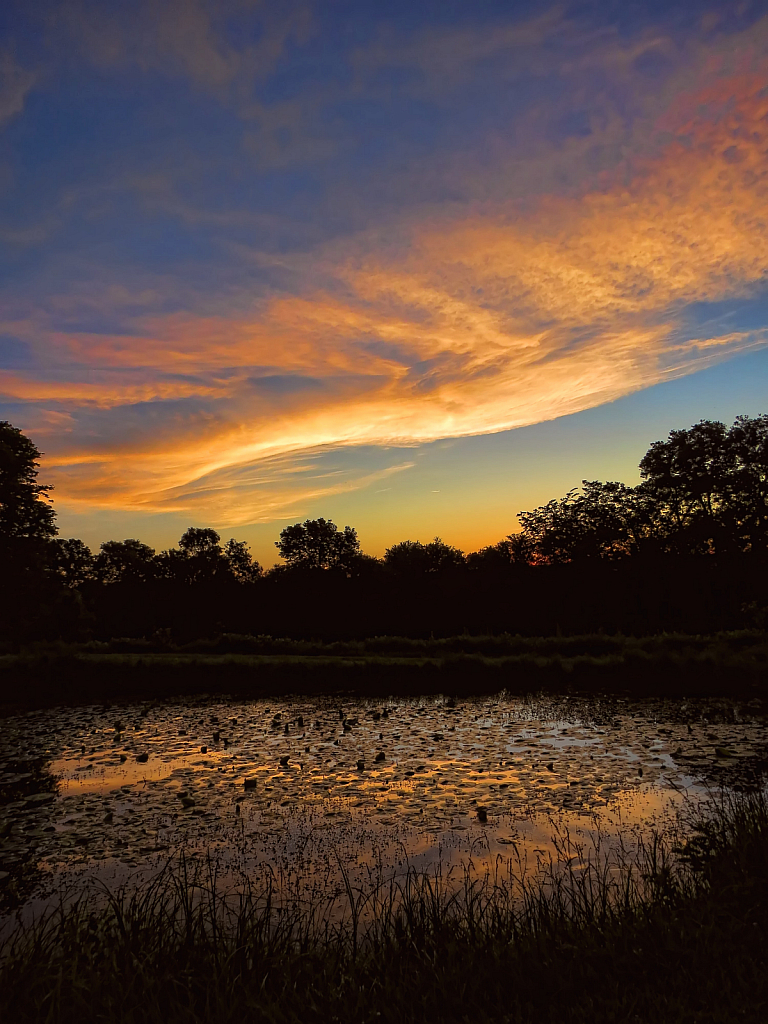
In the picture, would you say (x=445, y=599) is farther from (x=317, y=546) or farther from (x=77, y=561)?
(x=77, y=561)

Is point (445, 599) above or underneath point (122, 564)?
underneath

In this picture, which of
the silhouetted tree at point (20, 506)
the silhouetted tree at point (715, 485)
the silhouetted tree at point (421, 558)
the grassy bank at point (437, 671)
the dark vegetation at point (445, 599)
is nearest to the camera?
the grassy bank at point (437, 671)

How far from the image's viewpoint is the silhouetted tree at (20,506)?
40656 mm

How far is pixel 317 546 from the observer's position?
98.9 meters

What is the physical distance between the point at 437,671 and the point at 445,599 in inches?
1399

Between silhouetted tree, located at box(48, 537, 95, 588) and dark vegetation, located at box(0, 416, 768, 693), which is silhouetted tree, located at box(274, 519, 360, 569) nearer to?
dark vegetation, located at box(0, 416, 768, 693)

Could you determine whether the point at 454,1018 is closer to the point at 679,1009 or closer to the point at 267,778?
the point at 679,1009

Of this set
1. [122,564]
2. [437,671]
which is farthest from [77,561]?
[437,671]

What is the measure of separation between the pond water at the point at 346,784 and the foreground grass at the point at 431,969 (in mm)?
2134

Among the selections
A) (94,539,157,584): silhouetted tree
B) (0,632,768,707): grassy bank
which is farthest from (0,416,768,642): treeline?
(94,539,157,584): silhouetted tree

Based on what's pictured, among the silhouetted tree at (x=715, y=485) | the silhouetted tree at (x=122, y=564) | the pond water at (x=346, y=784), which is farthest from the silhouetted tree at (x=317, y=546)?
the pond water at (x=346, y=784)

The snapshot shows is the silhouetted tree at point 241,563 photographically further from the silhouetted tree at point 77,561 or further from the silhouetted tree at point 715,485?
the silhouetted tree at point 715,485

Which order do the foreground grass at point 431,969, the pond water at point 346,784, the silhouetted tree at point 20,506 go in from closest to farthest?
the foreground grass at point 431,969, the pond water at point 346,784, the silhouetted tree at point 20,506

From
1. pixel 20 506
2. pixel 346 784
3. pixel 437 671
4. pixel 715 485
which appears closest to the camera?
pixel 346 784
